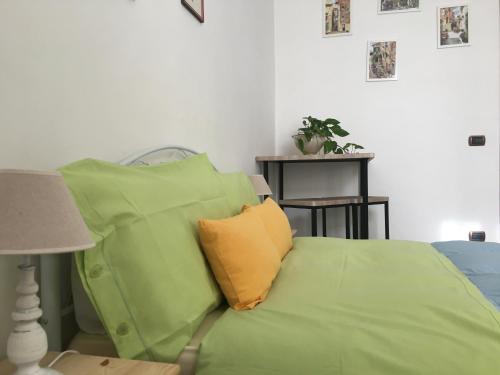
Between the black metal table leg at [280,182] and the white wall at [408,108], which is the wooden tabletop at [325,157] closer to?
the black metal table leg at [280,182]

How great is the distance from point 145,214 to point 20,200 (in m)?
0.39

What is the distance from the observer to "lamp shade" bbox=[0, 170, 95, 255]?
21.6 inches

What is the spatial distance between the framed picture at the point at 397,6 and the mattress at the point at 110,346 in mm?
3364

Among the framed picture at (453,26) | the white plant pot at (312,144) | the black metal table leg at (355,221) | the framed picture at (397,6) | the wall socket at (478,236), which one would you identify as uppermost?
the framed picture at (397,6)

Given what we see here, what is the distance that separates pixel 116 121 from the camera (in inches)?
50.2

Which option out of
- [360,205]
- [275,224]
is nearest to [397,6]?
[360,205]

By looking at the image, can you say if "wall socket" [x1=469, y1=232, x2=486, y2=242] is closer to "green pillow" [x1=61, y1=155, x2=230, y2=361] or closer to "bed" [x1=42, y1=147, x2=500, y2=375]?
"bed" [x1=42, y1=147, x2=500, y2=375]

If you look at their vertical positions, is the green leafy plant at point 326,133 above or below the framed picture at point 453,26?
below

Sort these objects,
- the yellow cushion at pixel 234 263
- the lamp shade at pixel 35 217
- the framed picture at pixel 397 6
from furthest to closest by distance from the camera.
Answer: the framed picture at pixel 397 6 → the yellow cushion at pixel 234 263 → the lamp shade at pixel 35 217

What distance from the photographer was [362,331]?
84 cm

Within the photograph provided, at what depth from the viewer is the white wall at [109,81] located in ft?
2.92

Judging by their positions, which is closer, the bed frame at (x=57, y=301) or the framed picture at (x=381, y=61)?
the bed frame at (x=57, y=301)

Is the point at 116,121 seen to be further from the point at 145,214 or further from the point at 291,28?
the point at 291,28

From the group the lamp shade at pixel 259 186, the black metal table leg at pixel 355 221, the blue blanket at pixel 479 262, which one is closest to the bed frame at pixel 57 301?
the blue blanket at pixel 479 262
